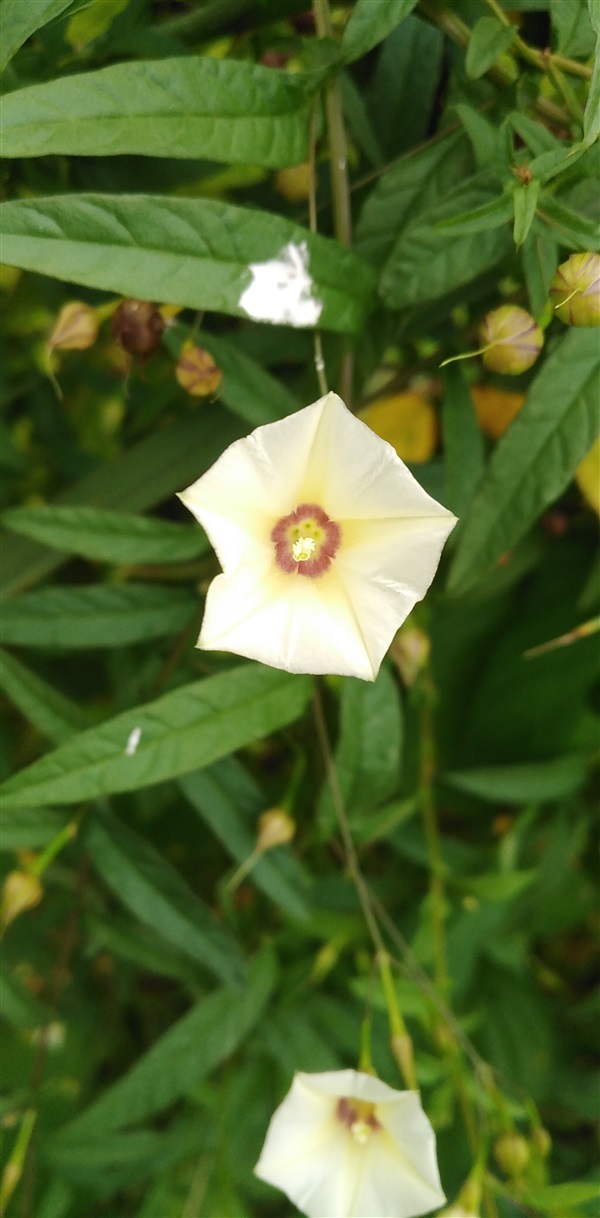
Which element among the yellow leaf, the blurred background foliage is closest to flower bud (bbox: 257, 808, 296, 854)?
the blurred background foliage

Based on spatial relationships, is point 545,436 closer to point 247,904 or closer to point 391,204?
point 391,204

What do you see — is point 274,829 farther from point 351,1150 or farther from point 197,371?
point 197,371

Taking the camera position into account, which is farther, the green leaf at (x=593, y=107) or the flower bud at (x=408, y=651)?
the flower bud at (x=408, y=651)

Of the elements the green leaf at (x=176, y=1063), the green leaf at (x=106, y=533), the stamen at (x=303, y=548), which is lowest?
the green leaf at (x=176, y=1063)

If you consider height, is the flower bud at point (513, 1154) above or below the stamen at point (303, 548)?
below

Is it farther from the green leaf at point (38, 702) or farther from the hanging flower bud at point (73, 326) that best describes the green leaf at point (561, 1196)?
the hanging flower bud at point (73, 326)

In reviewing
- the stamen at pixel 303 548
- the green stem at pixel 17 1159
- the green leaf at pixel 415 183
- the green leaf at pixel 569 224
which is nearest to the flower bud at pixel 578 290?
the green leaf at pixel 569 224
